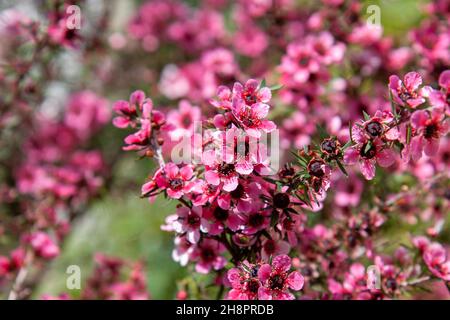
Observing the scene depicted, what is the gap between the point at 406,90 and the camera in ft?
5.00

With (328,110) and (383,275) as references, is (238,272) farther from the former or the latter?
(328,110)

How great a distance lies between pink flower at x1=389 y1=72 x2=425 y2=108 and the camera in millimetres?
1484

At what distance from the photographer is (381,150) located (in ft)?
4.84

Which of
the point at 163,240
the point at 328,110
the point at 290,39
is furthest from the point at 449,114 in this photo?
the point at 163,240

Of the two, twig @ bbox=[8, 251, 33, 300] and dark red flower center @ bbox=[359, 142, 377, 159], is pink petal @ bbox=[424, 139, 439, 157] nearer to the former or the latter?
dark red flower center @ bbox=[359, 142, 377, 159]

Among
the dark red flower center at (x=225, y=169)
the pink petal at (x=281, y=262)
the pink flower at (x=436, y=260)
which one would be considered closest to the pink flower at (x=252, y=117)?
the dark red flower center at (x=225, y=169)

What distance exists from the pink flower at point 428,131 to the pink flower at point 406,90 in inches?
2.3

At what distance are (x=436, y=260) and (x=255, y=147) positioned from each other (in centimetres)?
83

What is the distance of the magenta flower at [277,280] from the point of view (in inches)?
58.1

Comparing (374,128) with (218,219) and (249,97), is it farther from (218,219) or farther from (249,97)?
(218,219)

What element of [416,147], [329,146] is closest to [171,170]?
[329,146]

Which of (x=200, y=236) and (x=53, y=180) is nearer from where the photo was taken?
(x=200, y=236)

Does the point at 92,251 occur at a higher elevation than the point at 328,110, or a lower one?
lower
